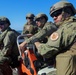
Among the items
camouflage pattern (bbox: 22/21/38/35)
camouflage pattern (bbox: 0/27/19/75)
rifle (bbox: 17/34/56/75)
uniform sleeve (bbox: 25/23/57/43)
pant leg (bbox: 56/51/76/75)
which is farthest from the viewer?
camouflage pattern (bbox: 22/21/38/35)

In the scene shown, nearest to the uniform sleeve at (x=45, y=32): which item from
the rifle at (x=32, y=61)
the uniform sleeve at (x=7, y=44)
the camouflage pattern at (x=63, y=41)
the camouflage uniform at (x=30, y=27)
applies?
the rifle at (x=32, y=61)

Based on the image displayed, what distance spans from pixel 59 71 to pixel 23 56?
1852mm

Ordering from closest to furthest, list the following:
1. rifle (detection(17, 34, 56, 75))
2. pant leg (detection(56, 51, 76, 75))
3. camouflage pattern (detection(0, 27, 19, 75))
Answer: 1. pant leg (detection(56, 51, 76, 75))
2. rifle (detection(17, 34, 56, 75))
3. camouflage pattern (detection(0, 27, 19, 75))

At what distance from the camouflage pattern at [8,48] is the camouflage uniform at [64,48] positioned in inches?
107

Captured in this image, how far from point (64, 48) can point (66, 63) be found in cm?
19

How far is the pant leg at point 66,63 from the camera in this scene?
331 cm

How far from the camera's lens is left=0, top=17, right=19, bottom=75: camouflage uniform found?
6.16 meters

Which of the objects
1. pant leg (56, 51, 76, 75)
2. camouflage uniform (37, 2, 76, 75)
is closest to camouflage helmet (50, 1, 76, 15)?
camouflage uniform (37, 2, 76, 75)

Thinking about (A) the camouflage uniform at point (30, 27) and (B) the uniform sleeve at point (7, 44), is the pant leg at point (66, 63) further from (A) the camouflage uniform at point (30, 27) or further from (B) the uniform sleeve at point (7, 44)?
(A) the camouflage uniform at point (30, 27)

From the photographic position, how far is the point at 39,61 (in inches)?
197

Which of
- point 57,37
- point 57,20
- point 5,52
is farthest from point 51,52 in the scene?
point 5,52

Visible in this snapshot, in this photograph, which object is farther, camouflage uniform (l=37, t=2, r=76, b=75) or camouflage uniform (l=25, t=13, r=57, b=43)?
camouflage uniform (l=25, t=13, r=57, b=43)

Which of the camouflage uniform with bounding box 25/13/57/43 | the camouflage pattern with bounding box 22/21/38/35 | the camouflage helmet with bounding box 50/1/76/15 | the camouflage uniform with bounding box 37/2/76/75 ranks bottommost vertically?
the camouflage pattern with bounding box 22/21/38/35

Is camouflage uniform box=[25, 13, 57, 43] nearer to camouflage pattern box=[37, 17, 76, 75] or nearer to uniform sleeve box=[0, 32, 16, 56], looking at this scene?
uniform sleeve box=[0, 32, 16, 56]
